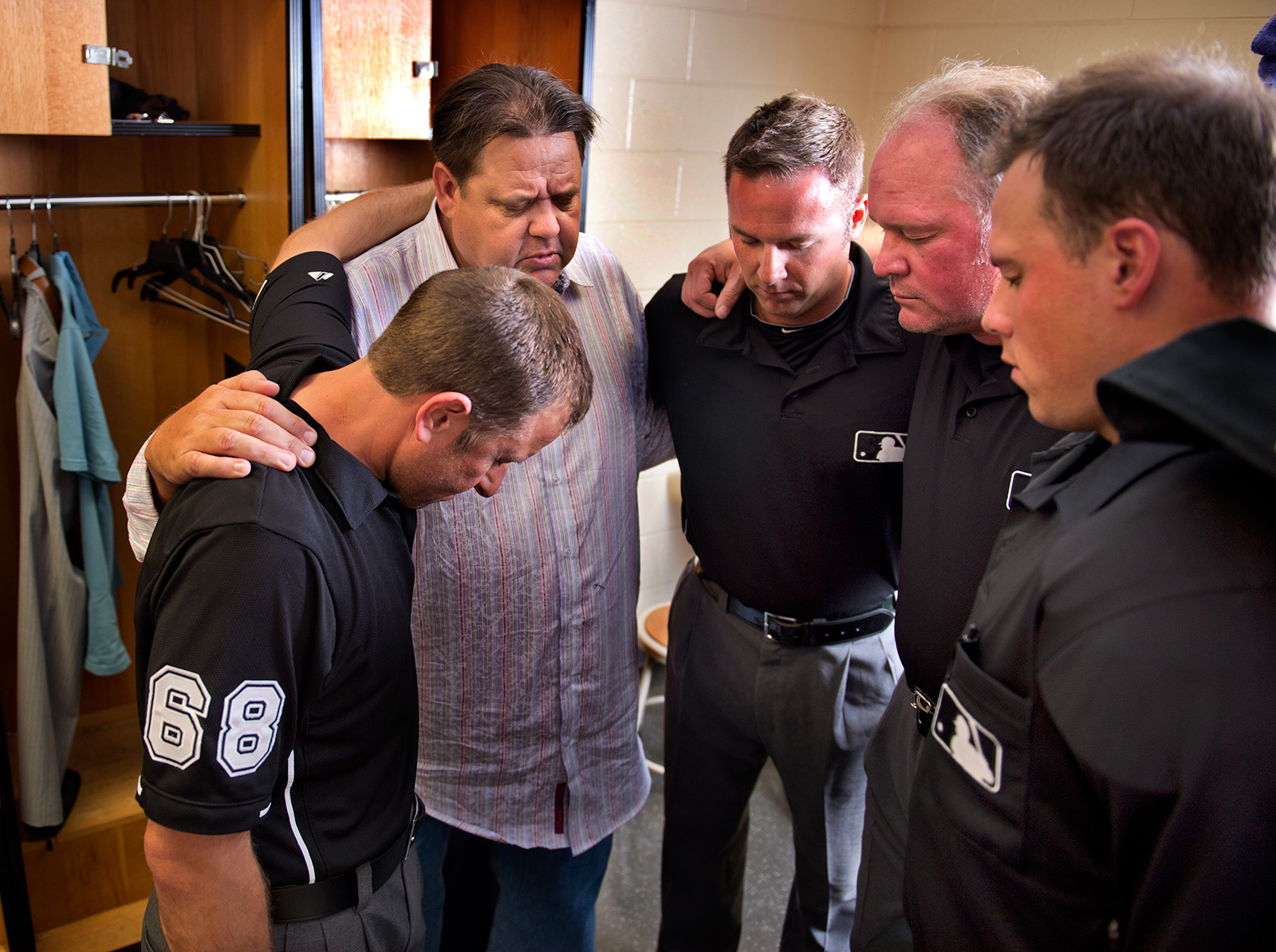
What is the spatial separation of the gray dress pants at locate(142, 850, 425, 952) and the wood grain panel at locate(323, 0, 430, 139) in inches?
57.9

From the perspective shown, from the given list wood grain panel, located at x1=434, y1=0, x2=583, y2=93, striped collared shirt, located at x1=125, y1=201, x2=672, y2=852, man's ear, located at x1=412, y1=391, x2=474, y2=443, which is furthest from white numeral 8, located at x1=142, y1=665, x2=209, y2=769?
wood grain panel, located at x1=434, y1=0, x2=583, y2=93

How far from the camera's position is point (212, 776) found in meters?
0.94

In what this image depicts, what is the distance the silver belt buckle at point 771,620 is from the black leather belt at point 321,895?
78cm

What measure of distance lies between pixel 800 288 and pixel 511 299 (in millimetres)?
631

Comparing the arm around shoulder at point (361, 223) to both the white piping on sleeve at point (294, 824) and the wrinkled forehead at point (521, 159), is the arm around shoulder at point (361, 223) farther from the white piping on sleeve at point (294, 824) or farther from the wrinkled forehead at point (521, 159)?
the white piping on sleeve at point (294, 824)

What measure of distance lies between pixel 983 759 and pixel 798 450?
2.84 feet

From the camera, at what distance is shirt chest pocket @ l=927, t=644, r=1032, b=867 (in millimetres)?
763

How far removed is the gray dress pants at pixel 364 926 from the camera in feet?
3.59

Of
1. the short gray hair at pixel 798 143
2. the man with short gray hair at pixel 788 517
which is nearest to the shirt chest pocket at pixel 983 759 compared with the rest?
the man with short gray hair at pixel 788 517

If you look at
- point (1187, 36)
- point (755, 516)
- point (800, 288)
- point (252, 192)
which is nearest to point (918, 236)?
point (800, 288)

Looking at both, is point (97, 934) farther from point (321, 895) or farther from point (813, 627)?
point (813, 627)

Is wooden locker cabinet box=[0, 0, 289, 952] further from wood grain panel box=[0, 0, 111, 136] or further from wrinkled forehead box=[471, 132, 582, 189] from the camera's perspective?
wrinkled forehead box=[471, 132, 582, 189]

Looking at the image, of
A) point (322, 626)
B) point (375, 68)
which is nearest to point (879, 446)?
point (322, 626)

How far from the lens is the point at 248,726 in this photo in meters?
0.95
